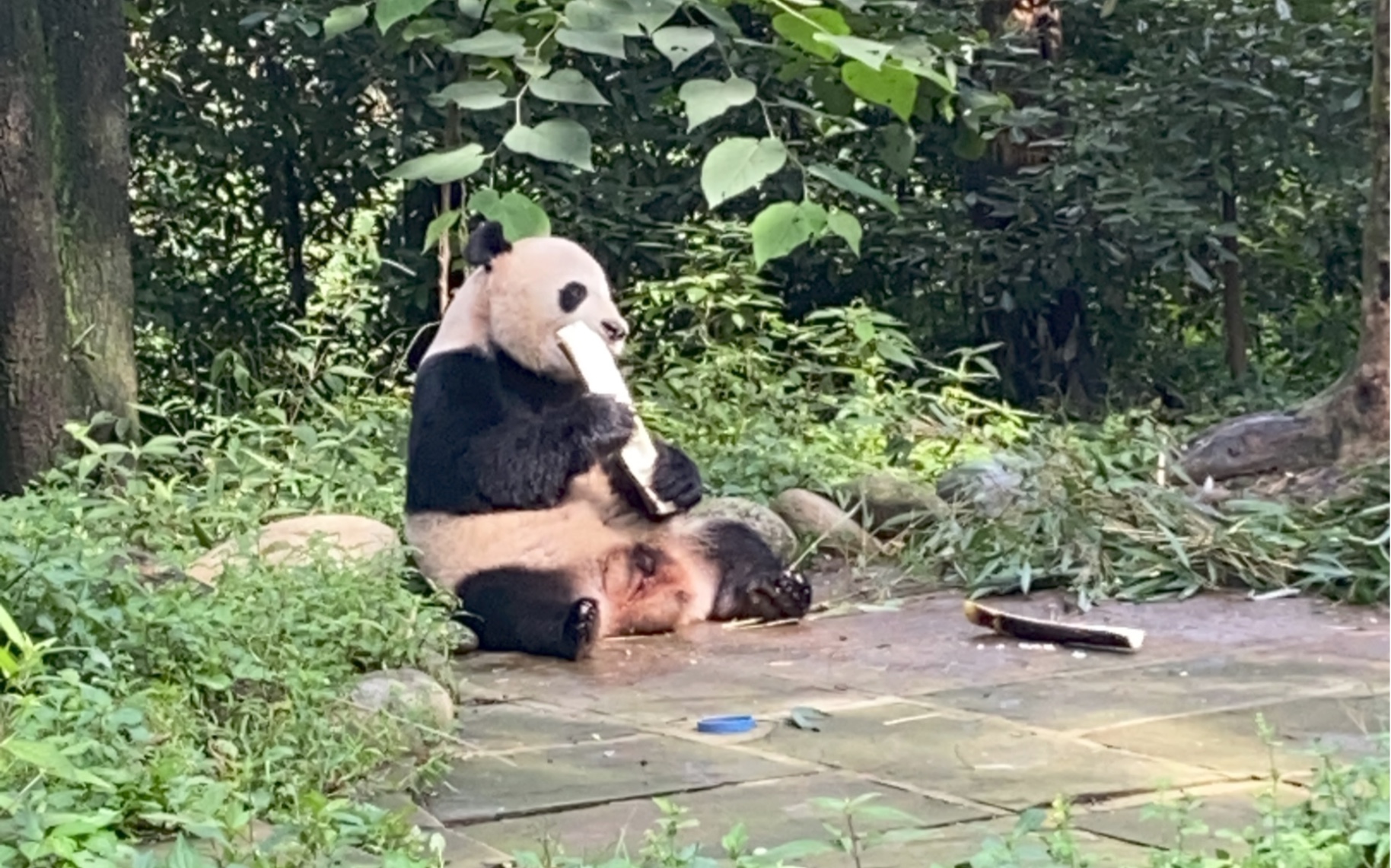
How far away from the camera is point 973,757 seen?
3.98 meters

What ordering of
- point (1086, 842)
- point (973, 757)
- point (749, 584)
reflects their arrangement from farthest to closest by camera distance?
point (749, 584) → point (973, 757) → point (1086, 842)

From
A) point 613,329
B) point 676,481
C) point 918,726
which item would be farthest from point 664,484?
point 918,726

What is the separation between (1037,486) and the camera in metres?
6.83

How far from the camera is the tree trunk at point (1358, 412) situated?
6.85 meters

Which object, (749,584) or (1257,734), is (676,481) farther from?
(1257,734)

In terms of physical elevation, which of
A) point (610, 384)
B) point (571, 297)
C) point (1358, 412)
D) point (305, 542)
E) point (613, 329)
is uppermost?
point (571, 297)

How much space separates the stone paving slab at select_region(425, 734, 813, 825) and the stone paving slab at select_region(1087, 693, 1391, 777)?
2.50 ft

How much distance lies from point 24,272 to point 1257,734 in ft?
16.5

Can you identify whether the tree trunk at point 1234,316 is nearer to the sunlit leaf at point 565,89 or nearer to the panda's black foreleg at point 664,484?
the panda's black foreleg at point 664,484

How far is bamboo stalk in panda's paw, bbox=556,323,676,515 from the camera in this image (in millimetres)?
5492

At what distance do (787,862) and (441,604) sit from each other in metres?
2.50

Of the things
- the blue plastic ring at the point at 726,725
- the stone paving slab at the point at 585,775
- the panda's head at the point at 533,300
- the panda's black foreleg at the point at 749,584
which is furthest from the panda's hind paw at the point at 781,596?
the stone paving slab at the point at 585,775

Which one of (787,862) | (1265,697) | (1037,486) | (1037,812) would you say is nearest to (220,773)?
(787,862)

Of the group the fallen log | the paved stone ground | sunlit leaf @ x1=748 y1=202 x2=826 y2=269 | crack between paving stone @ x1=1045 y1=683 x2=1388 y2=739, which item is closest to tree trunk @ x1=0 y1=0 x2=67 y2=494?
the paved stone ground
